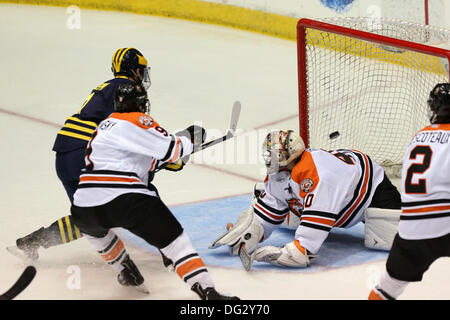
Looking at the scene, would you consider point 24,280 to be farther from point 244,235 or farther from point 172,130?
point 172,130

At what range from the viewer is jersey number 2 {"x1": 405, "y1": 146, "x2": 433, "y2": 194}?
2365 millimetres

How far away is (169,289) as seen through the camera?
10.2 ft

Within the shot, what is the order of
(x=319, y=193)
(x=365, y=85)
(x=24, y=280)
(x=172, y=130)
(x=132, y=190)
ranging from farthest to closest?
(x=172, y=130) → (x=365, y=85) → (x=319, y=193) → (x=132, y=190) → (x=24, y=280)

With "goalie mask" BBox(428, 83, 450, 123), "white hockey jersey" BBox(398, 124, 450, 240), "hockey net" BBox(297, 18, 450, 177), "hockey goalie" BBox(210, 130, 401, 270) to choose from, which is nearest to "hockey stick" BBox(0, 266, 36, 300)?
"hockey goalie" BBox(210, 130, 401, 270)

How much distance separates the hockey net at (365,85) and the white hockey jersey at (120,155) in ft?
4.51

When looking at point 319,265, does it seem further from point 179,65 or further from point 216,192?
point 179,65

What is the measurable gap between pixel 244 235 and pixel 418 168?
1.15 meters

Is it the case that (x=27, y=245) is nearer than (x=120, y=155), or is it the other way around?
(x=120, y=155)

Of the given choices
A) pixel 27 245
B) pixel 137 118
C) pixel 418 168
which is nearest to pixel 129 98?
pixel 137 118

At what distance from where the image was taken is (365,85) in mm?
4746

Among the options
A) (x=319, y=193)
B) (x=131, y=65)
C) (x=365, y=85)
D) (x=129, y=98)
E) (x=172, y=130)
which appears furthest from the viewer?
(x=172, y=130)

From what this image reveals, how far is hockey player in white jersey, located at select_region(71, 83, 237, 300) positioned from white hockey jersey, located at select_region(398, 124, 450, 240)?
73 centimetres

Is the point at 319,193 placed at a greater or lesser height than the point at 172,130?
greater

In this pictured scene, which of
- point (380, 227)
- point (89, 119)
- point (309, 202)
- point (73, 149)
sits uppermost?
point (89, 119)
